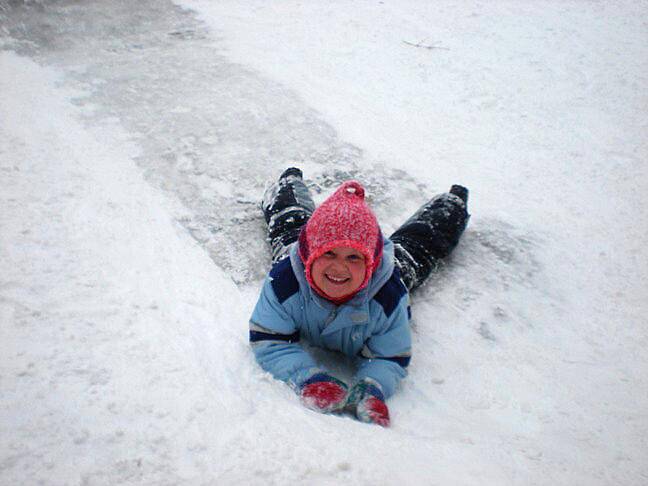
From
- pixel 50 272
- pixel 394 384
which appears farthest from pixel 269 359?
pixel 50 272

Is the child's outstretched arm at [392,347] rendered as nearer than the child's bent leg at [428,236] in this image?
Yes

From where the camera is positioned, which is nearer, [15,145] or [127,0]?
[15,145]

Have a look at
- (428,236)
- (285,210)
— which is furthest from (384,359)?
(285,210)

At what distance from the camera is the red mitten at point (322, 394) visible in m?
1.81

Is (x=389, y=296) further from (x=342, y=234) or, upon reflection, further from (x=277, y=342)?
(x=277, y=342)

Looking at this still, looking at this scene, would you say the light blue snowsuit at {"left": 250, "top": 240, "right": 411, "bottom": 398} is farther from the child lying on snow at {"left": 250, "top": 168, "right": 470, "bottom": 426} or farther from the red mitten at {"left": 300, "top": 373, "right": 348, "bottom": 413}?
the red mitten at {"left": 300, "top": 373, "right": 348, "bottom": 413}

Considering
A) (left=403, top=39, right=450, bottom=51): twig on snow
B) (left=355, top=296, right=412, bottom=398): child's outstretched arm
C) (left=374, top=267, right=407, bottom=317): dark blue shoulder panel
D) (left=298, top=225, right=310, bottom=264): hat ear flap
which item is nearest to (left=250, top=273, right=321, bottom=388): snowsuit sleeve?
(left=298, top=225, right=310, bottom=264): hat ear flap

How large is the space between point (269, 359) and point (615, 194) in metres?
3.14

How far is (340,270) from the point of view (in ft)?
6.38

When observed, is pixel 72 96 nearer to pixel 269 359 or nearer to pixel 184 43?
pixel 184 43

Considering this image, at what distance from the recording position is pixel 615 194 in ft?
11.6

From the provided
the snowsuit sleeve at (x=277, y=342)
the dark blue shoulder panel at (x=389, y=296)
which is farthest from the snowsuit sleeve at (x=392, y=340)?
the snowsuit sleeve at (x=277, y=342)

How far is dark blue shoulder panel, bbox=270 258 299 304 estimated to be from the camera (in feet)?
6.91

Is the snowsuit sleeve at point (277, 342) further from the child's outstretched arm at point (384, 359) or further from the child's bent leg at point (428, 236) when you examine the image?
the child's bent leg at point (428, 236)
